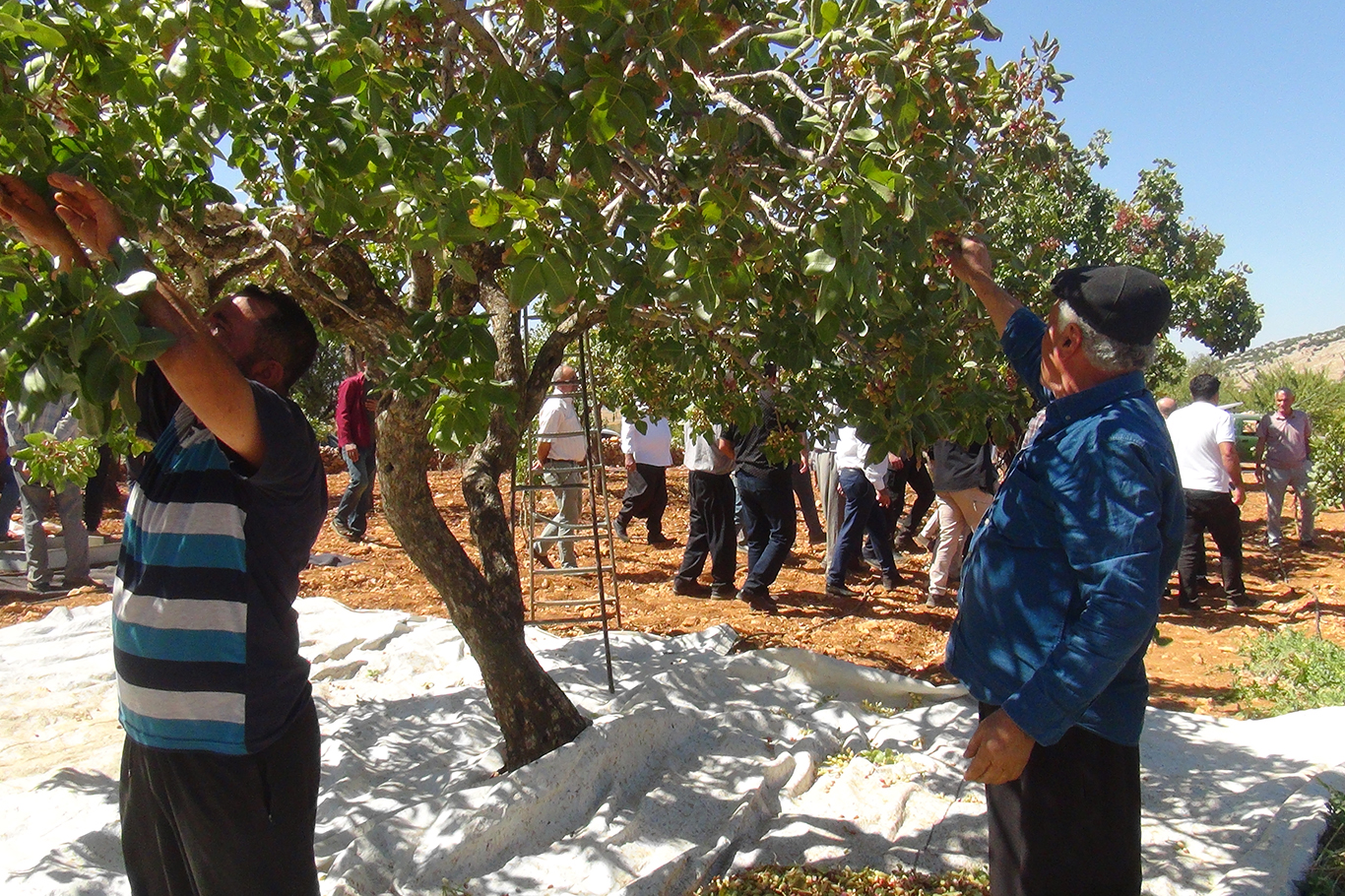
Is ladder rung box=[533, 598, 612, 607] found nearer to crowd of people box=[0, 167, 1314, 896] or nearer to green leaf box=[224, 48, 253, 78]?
crowd of people box=[0, 167, 1314, 896]

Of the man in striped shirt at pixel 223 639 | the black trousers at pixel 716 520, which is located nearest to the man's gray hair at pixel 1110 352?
the man in striped shirt at pixel 223 639

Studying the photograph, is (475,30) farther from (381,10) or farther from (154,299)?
(154,299)

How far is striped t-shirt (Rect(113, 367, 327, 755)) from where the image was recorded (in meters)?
2.03

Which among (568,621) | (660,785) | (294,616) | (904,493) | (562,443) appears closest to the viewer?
(294,616)

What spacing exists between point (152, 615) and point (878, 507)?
7.02 meters

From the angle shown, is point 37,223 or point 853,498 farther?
point 853,498

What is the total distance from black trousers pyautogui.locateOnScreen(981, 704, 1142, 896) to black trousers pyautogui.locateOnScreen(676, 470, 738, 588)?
18.5ft

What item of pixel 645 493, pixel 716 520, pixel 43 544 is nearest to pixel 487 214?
pixel 716 520

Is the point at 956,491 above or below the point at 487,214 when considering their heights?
below

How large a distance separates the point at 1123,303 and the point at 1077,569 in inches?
23.1

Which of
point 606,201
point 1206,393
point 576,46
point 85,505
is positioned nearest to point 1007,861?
point 576,46

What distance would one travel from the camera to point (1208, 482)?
7621mm

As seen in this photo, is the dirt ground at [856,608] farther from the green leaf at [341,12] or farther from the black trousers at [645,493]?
the green leaf at [341,12]

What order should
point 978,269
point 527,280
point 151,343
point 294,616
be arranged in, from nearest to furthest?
1. point 151,343
2. point 527,280
3. point 294,616
4. point 978,269
